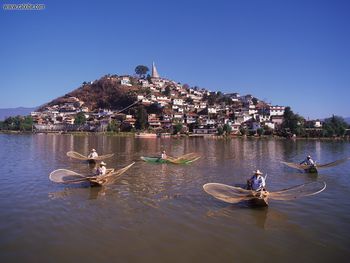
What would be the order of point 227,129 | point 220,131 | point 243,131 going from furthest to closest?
point 243,131, point 227,129, point 220,131

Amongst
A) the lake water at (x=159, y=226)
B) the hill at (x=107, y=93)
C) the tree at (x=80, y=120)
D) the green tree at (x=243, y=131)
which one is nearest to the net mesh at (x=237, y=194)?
the lake water at (x=159, y=226)

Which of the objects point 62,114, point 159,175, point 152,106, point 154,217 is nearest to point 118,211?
point 154,217

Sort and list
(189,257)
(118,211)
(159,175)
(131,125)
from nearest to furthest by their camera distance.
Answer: (189,257) → (118,211) → (159,175) → (131,125)

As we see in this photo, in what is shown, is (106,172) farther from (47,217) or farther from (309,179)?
(309,179)

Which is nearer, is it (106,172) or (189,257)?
(189,257)

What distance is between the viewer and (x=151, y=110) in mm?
112125

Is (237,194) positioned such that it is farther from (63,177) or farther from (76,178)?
(63,177)

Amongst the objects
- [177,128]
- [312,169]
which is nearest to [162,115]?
[177,128]

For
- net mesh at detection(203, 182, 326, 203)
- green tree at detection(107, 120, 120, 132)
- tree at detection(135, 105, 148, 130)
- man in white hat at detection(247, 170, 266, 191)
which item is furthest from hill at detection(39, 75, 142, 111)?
net mesh at detection(203, 182, 326, 203)

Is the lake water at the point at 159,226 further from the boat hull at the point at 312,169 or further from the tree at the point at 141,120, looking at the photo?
the tree at the point at 141,120

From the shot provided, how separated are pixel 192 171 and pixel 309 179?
752 cm

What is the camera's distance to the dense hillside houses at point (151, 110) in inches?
3866

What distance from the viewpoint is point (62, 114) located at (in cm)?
12475

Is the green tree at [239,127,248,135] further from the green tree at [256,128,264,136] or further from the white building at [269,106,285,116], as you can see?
the white building at [269,106,285,116]
